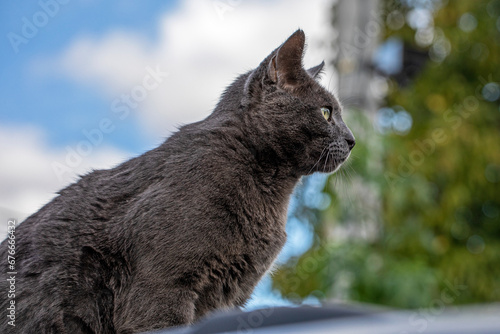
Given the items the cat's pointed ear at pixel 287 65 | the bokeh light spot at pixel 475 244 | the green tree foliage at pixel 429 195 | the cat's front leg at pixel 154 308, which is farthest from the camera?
the bokeh light spot at pixel 475 244

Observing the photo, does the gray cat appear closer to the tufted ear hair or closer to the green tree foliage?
the tufted ear hair

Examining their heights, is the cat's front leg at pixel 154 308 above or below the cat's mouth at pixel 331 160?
below

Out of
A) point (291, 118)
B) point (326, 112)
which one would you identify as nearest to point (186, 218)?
point (291, 118)

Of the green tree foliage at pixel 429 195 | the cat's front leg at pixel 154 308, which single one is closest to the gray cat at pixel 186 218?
the cat's front leg at pixel 154 308

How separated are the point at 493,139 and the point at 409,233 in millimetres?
2199

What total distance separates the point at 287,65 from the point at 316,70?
0.22 metres

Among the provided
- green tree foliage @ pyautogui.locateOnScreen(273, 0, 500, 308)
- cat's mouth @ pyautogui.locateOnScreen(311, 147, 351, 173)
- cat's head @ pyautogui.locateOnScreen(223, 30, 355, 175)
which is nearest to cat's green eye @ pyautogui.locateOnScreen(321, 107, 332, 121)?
cat's head @ pyautogui.locateOnScreen(223, 30, 355, 175)

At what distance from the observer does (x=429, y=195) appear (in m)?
6.28

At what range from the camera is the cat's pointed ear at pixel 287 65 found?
1855 mm

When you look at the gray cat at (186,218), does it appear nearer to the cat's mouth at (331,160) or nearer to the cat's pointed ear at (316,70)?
the cat's mouth at (331,160)

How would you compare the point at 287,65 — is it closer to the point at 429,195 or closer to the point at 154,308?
the point at 154,308

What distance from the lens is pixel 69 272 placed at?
1.63 metres

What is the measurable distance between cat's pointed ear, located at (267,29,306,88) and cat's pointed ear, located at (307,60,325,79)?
13cm

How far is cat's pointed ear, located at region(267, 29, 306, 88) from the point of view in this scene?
1.86 metres
